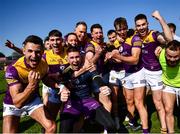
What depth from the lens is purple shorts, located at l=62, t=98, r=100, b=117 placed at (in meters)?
6.33

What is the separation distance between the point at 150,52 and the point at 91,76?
2.00 meters

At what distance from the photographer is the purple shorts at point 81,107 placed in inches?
249

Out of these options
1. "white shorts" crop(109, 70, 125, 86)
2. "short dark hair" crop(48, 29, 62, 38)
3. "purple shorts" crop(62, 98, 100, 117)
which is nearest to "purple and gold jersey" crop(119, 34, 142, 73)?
"white shorts" crop(109, 70, 125, 86)

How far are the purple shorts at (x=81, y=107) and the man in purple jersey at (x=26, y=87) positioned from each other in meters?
0.58

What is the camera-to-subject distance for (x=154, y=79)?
24.6 ft

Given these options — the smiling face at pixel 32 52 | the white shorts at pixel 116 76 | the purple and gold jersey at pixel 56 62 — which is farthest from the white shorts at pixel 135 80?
the smiling face at pixel 32 52

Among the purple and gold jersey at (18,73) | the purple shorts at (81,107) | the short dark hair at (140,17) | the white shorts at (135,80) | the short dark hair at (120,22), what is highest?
the short dark hair at (140,17)

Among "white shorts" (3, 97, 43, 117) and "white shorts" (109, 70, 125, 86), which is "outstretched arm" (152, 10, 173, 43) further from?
"white shorts" (3, 97, 43, 117)

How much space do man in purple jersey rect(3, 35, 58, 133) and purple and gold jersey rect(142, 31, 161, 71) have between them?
9.30 feet

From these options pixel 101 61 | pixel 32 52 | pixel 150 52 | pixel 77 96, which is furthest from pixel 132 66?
pixel 32 52

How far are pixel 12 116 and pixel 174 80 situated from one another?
154 inches

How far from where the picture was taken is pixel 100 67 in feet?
26.9

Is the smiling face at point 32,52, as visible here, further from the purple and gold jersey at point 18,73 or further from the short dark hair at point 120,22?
the short dark hair at point 120,22

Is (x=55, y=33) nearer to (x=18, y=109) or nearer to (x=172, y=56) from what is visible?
(x=18, y=109)
